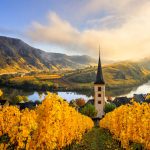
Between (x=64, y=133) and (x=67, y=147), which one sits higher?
(x=64, y=133)

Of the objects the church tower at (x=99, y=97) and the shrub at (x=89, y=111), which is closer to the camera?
the shrub at (x=89, y=111)

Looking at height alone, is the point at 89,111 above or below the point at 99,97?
below

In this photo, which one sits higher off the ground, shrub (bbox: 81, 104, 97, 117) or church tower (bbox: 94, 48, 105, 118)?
church tower (bbox: 94, 48, 105, 118)

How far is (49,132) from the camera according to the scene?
1054 inches

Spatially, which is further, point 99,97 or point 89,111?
point 99,97

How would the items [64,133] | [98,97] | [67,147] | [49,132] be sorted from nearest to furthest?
[49,132]
[64,133]
[67,147]
[98,97]

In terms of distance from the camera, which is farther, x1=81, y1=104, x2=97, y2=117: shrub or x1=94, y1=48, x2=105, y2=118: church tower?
x1=94, y1=48, x2=105, y2=118: church tower

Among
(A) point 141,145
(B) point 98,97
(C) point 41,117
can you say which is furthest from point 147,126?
(B) point 98,97

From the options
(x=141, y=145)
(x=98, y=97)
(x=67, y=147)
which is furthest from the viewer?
(x=98, y=97)

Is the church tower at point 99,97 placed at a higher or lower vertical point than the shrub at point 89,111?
higher

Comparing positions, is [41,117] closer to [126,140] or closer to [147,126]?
[147,126]

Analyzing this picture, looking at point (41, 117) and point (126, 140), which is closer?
point (41, 117)

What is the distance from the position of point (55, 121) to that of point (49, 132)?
246 centimetres

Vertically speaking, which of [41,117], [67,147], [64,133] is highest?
[41,117]
